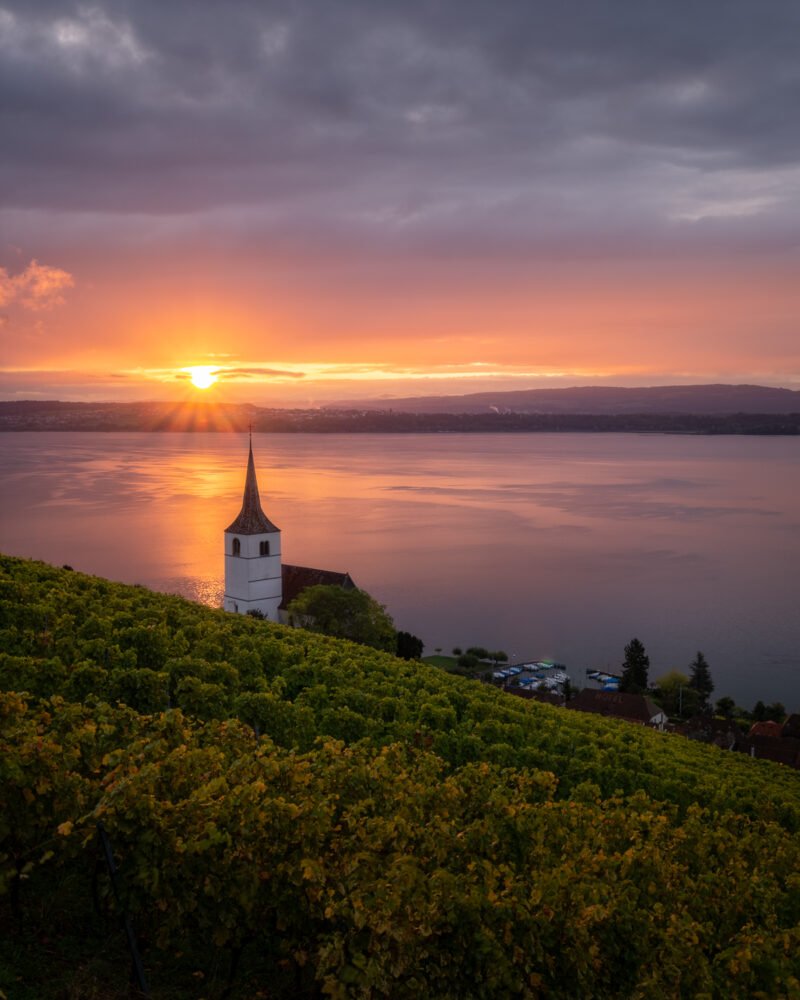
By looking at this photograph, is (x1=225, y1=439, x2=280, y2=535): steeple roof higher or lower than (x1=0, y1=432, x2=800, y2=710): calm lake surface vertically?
higher

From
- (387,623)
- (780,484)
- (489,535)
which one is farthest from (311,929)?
(780,484)

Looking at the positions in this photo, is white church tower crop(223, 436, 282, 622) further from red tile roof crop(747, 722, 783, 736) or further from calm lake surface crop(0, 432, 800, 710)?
red tile roof crop(747, 722, 783, 736)

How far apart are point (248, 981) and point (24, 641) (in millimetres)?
10024

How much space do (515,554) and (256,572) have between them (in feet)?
150

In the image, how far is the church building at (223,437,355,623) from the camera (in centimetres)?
5047

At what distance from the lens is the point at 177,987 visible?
682 cm

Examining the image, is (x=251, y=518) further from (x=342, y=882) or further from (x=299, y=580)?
(x=342, y=882)

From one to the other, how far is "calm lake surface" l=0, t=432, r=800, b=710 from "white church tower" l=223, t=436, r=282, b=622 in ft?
43.3

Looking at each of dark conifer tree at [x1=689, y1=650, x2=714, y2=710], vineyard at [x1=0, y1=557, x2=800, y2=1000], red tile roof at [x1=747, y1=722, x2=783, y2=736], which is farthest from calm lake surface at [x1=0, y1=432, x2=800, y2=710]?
vineyard at [x1=0, y1=557, x2=800, y2=1000]

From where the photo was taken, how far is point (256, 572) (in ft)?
168

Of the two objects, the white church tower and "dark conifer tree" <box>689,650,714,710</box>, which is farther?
the white church tower

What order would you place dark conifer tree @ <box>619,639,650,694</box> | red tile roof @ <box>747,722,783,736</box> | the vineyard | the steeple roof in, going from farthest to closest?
the steeple roof < dark conifer tree @ <box>619,639,650,694</box> < red tile roof @ <box>747,722,783,736</box> < the vineyard

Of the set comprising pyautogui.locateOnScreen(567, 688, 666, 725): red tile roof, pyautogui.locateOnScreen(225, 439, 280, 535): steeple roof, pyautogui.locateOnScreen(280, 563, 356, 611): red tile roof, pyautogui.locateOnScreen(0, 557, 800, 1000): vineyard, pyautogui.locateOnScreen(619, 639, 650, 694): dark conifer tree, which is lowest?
pyautogui.locateOnScreen(619, 639, 650, 694): dark conifer tree

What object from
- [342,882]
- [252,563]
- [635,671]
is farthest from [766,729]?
[342,882]
